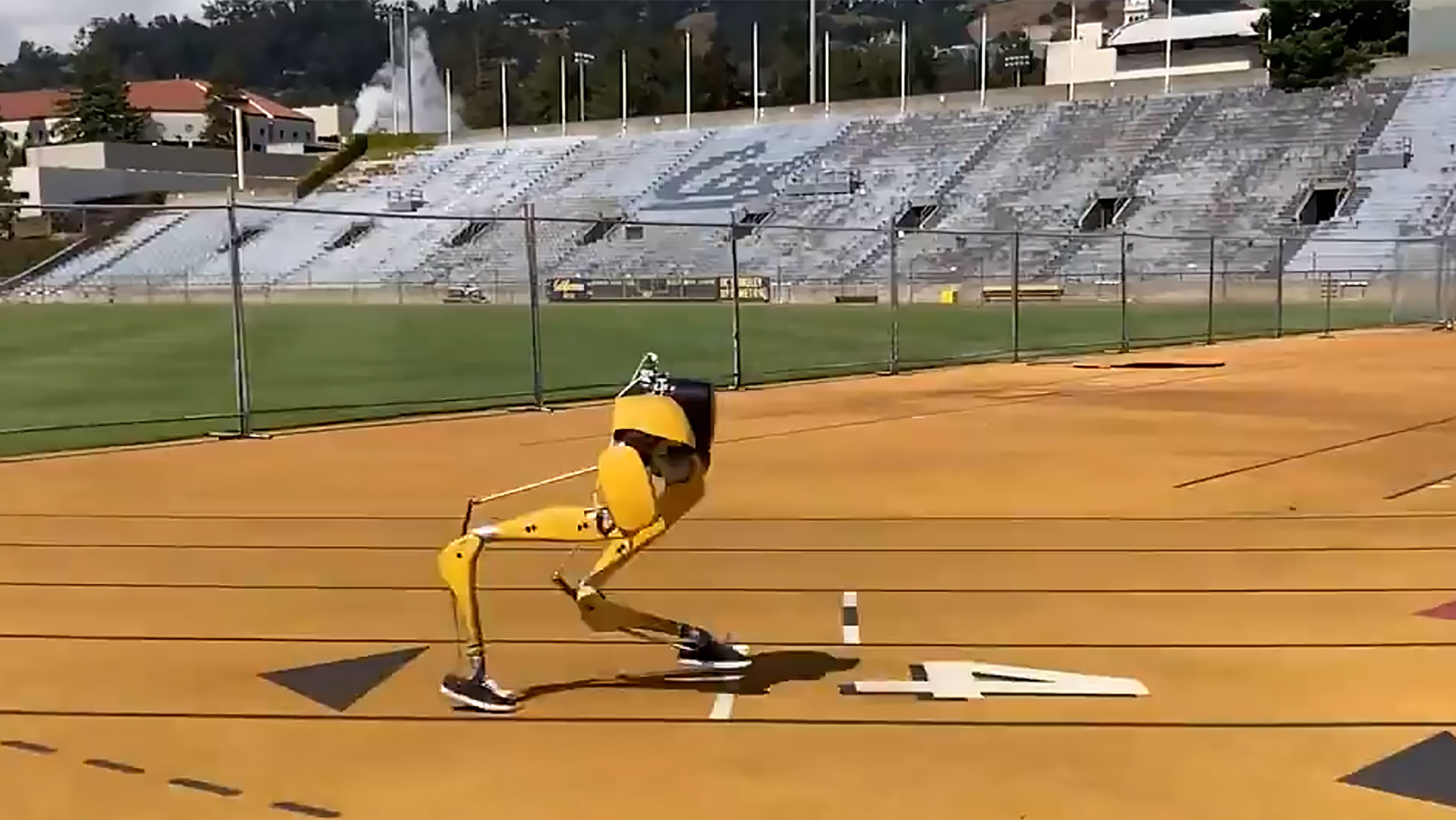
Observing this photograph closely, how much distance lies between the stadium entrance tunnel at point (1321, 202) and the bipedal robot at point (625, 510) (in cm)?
5204

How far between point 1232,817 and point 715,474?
8.23m

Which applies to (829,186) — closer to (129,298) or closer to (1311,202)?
(1311,202)

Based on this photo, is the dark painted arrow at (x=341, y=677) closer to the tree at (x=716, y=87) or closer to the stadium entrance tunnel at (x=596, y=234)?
the stadium entrance tunnel at (x=596, y=234)

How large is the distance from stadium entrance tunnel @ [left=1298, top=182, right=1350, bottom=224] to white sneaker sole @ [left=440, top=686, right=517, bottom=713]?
52242mm

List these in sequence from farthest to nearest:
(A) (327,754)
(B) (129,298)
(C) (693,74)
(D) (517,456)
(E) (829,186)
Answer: (C) (693,74), (E) (829,186), (B) (129,298), (D) (517,456), (A) (327,754)

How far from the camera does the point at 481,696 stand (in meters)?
6.35

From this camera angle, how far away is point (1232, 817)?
17.0 ft

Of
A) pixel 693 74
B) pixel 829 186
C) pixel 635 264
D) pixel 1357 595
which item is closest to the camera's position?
pixel 1357 595

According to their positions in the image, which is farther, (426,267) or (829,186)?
(829,186)

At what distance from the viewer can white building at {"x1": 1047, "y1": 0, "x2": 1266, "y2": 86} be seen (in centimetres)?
12100

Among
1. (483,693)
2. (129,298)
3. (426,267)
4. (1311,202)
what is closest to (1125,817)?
(483,693)

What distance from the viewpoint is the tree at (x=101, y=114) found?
141m

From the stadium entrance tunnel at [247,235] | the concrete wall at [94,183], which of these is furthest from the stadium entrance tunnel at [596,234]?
the concrete wall at [94,183]

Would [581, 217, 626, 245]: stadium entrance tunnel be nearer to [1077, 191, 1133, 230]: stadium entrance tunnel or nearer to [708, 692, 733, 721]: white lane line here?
[1077, 191, 1133, 230]: stadium entrance tunnel
